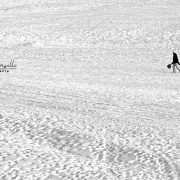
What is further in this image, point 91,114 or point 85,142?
point 91,114

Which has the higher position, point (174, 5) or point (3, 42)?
point (174, 5)

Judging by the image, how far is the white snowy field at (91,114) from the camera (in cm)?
525

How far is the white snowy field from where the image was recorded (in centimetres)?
525

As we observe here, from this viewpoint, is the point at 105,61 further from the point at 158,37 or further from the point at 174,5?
the point at 174,5

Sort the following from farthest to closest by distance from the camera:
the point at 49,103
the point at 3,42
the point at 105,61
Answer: the point at 3,42 → the point at 105,61 → the point at 49,103

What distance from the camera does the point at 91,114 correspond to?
8.91 m

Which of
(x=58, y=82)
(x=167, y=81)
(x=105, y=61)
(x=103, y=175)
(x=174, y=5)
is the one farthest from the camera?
(x=174, y=5)

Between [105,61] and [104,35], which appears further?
[104,35]

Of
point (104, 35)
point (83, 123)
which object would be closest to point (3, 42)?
point (104, 35)

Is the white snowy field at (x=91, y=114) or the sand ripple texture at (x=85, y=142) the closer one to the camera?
the sand ripple texture at (x=85, y=142)

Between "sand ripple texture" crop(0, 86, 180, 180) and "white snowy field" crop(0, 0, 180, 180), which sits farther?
"white snowy field" crop(0, 0, 180, 180)

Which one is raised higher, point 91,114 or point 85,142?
point 85,142

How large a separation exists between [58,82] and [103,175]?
399 inches

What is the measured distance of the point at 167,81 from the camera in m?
16.2
